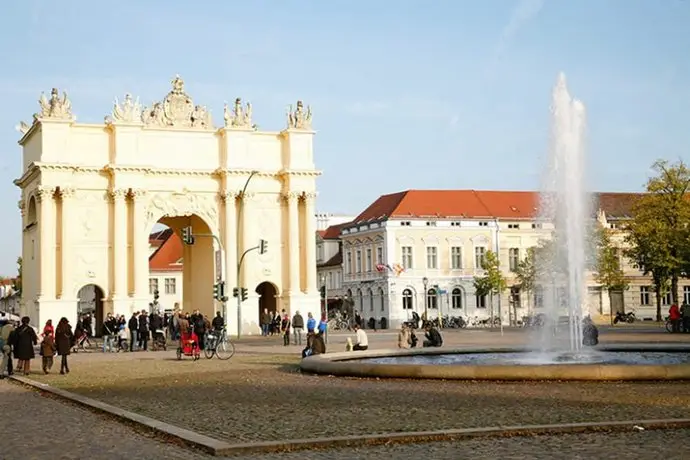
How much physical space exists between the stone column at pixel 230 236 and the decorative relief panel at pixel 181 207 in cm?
91

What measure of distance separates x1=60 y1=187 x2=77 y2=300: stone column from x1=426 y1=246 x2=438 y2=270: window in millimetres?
37599

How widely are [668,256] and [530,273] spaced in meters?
19.2

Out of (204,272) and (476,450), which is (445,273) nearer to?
(204,272)

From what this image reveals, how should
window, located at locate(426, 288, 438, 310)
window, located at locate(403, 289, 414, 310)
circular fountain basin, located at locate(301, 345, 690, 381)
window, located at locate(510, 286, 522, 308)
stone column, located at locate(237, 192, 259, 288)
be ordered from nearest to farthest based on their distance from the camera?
circular fountain basin, located at locate(301, 345, 690, 381) → stone column, located at locate(237, 192, 259, 288) → window, located at locate(403, 289, 414, 310) → window, located at locate(426, 288, 438, 310) → window, located at locate(510, 286, 522, 308)

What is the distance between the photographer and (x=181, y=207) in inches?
2403

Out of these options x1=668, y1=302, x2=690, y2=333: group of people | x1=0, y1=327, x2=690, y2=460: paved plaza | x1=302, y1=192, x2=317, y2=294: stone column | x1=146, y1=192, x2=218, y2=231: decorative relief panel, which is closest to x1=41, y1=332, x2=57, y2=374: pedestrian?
x1=0, y1=327, x2=690, y2=460: paved plaza

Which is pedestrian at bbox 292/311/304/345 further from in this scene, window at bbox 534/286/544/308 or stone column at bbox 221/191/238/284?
window at bbox 534/286/544/308

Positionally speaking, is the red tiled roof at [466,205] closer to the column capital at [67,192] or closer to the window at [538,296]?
the window at [538,296]

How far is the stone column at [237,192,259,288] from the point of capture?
202 ft

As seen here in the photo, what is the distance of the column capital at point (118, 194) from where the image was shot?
58594 millimetres

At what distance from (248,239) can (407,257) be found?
2788 centimetres

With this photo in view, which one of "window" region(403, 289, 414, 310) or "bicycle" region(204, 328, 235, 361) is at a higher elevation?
"window" region(403, 289, 414, 310)

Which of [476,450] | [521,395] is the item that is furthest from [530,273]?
[476,450]

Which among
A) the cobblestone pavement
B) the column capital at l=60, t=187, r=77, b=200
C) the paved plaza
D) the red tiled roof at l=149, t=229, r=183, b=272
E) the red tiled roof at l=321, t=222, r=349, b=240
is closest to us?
the cobblestone pavement
